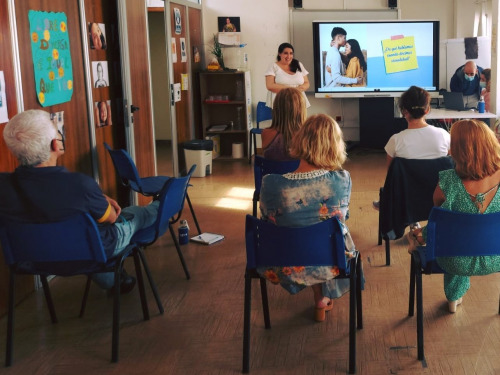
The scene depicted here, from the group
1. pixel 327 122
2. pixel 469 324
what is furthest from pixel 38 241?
pixel 469 324

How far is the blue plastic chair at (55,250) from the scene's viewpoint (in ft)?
9.67

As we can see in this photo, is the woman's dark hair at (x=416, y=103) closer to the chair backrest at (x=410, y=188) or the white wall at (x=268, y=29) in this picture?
the chair backrest at (x=410, y=188)

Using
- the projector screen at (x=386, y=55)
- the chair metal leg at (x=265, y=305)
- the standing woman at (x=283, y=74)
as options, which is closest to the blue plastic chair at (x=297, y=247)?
the chair metal leg at (x=265, y=305)

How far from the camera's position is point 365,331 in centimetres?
337

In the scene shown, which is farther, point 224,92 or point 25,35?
point 224,92

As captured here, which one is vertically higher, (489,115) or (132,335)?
(489,115)

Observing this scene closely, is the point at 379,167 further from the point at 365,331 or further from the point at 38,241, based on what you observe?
the point at 38,241

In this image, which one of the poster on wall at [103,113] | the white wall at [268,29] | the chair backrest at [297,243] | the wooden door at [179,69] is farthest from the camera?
the white wall at [268,29]

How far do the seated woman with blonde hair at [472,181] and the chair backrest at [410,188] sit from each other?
796 millimetres

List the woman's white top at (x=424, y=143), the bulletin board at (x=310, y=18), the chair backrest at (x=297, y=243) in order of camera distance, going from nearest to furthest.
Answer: the chair backrest at (x=297, y=243)
the woman's white top at (x=424, y=143)
the bulletin board at (x=310, y=18)

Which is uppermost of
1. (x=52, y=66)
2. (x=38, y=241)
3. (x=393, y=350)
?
(x=52, y=66)

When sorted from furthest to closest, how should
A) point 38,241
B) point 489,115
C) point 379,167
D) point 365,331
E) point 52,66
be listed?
point 379,167 < point 489,115 < point 52,66 < point 365,331 < point 38,241

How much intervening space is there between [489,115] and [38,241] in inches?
204

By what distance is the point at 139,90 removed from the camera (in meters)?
5.88
